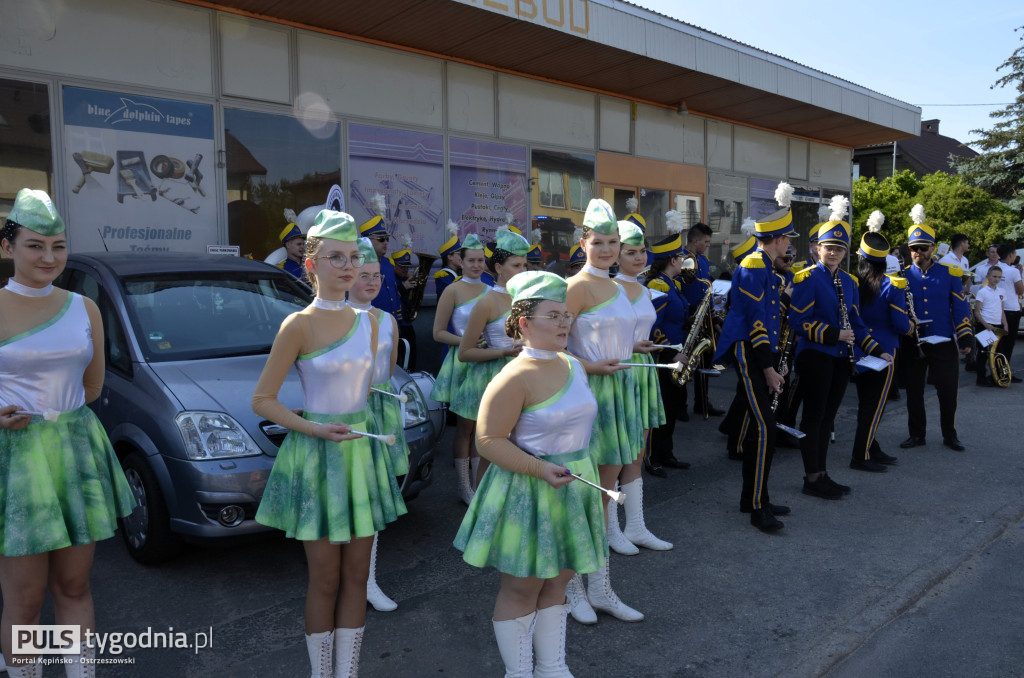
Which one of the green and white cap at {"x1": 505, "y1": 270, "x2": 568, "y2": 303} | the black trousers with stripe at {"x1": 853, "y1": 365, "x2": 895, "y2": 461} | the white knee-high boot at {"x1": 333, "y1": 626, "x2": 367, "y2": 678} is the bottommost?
the white knee-high boot at {"x1": 333, "y1": 626, "x2": 367, "y2": 678}

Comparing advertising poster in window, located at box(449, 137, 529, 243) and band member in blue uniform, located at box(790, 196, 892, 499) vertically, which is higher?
advertising poster in window, located at box(449, 137, 529, 243)

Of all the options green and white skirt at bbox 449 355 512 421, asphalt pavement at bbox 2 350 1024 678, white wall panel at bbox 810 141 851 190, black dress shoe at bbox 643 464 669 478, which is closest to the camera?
asphalt pavement at bbox 2 350 1024 678

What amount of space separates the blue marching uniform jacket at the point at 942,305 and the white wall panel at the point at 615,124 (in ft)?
20.4

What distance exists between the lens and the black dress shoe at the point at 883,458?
7023 mm

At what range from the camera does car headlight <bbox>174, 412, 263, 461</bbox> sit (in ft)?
13.6

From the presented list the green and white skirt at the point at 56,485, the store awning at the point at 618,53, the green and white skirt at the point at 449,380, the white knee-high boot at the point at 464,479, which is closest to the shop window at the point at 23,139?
the store awning at the point at 618,53

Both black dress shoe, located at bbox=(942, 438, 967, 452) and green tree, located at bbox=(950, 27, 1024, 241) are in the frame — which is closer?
black dress shoe, located at bbox=(942, 438, 967, 452)

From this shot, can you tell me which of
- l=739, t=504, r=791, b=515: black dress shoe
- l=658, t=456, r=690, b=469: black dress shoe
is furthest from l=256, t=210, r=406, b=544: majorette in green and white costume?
l=658, t=456, r=690, b=469: black dress shoe

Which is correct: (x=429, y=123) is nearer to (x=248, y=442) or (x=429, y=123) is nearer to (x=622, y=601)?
(x=248, y=442)

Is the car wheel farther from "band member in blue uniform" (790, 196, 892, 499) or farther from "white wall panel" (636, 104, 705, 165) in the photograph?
"white wall panel" (636, 104, 705, 165)

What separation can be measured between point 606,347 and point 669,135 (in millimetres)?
10754

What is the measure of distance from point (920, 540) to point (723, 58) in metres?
8.88

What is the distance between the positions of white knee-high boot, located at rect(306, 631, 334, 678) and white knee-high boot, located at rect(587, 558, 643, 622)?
151 centimetres

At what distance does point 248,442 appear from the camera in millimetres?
4238
